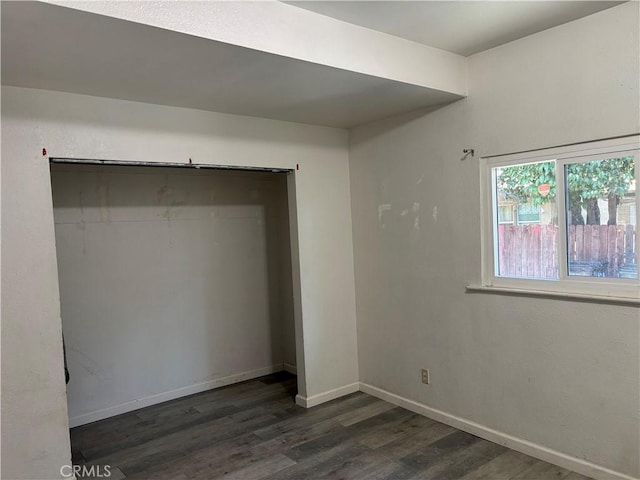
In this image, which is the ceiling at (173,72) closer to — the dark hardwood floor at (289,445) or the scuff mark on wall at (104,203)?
the scuff mark on wall at (104,203)

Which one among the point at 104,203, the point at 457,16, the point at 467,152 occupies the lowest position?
the point at 104,203

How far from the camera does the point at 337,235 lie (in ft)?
14.0

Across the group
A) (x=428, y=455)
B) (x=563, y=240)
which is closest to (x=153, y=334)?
(x=428, y=455)

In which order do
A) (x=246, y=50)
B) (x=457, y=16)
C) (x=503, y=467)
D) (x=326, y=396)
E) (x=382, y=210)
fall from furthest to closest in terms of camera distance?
(x=326, y=396), (x=382, y=210), (x=503, y=467), (x=457, y=16), (x=246, y=50)

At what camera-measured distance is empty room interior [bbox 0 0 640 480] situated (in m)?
2.53

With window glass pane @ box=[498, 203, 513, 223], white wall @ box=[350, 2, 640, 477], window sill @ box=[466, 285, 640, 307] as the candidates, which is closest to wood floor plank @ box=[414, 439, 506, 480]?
white wall @ box=[350, 2, 640, 477]

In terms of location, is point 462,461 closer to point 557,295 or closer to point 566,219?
point 557,295

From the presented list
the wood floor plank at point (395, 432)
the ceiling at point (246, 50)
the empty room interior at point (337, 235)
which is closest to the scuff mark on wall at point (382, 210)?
the empty room interior at point (337, 235)

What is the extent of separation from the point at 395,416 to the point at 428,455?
66 centimetres

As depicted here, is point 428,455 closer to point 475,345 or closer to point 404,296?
point 475,345

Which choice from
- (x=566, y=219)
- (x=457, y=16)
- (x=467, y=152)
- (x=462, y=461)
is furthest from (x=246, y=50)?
(x=462, y=461)

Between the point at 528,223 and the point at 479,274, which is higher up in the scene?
the point at 528,223

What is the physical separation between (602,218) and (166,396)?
152 inches

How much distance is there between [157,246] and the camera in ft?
14.2
